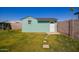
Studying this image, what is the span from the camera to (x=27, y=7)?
4621 mm

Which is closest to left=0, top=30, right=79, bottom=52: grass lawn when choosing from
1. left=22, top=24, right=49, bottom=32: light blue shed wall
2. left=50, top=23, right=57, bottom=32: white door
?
left=22, top=24, right=49, bottom=32: light blue shed wall

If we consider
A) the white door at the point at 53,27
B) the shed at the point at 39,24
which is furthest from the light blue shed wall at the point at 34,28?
the white door at the point at 53,27

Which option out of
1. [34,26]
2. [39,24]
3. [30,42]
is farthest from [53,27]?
[30,42]

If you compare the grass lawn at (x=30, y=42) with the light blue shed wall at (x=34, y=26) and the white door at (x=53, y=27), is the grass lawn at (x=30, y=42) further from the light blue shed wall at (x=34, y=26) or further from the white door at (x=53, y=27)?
the white door at (x=53, y=27)

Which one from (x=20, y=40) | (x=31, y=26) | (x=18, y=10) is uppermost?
(x=18, y=10)

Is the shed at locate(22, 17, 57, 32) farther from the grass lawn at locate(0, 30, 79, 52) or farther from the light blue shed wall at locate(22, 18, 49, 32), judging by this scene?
the grass lawn at locate(0, 30, 79, 52)

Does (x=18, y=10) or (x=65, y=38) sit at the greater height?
(x=18, y=10)

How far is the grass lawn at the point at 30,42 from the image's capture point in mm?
4660

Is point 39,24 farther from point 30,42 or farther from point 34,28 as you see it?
point 30,42

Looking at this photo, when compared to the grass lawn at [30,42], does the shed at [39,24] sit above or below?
above

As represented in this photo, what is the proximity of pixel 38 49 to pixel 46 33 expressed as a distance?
408mm

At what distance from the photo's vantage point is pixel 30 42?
15.4ft
